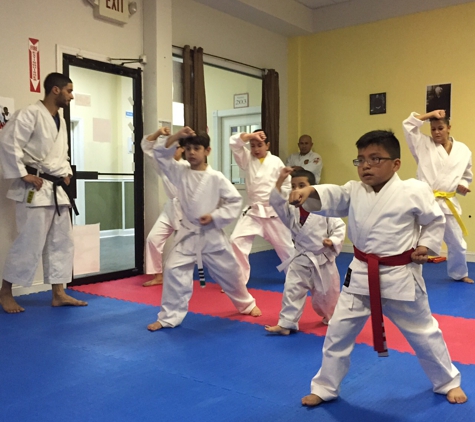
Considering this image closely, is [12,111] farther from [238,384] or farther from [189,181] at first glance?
[238,384]

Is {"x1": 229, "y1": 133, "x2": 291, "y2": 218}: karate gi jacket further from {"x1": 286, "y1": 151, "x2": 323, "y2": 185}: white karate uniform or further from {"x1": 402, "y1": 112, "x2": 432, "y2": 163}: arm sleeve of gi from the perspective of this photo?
{"x1": 286, "y1": 151, "x2": 323, "y2": 185}: white karate uniform

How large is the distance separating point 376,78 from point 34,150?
490 cm

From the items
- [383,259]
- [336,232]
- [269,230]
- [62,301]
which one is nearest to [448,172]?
[269,230]

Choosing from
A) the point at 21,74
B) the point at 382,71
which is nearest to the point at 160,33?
the point at 21,74

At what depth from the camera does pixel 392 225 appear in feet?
7.30

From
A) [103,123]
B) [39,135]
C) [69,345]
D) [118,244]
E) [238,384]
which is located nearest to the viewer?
[238,384]

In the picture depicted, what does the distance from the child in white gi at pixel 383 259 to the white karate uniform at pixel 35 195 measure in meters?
2.51

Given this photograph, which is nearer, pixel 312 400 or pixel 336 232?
pixel 312 400

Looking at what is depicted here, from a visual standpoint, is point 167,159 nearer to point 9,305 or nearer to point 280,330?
point 280,330

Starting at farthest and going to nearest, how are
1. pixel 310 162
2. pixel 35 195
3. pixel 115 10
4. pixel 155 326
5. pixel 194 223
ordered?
pixel 310 162
pixel 115 10
pixel 35 195
pixel 194 223
pixel 155 326

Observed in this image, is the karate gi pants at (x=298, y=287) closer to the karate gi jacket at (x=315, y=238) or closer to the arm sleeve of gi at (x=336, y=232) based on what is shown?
the karate gi jacket at (x=315, y=238)

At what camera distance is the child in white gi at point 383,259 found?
7.31 feet

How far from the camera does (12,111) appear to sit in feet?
14.7

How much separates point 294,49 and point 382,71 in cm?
144
